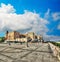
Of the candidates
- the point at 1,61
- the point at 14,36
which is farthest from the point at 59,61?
the point at 14,36

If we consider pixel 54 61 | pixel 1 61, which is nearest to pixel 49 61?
pixel 54 61

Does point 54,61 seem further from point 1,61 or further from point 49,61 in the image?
point 1,61

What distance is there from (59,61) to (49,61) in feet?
3.39

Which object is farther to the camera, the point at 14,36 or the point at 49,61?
the point at 14,36

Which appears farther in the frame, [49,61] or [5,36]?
[5,36]

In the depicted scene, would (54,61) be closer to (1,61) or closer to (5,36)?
(1,61)

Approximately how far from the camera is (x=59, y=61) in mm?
14812

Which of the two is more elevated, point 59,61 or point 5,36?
point 5,36

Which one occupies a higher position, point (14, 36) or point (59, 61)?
point (14, 36)

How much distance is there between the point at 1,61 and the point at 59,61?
19.6ft

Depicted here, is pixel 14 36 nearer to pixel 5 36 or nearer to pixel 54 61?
pixel 5 36

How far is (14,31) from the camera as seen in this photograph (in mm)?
177000

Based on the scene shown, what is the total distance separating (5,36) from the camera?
6954 inches

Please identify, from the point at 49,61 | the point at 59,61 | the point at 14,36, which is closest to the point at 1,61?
the point at 49,61
